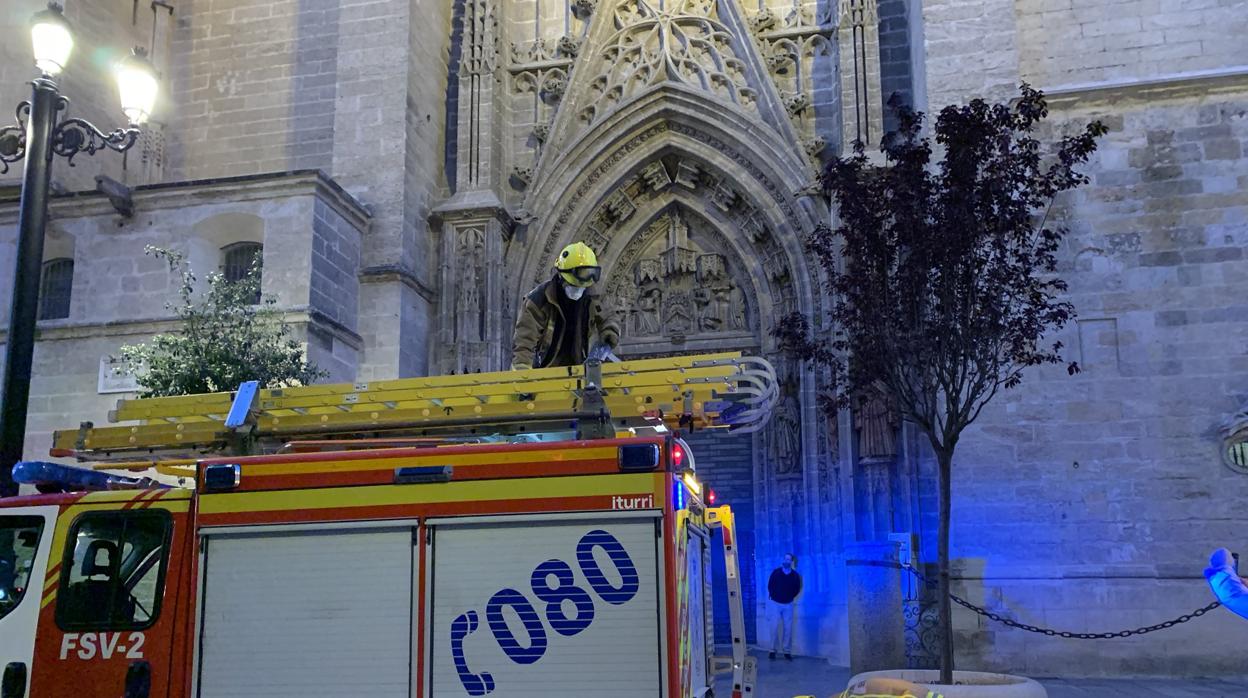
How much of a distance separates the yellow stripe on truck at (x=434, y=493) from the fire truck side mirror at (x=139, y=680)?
0.89 m

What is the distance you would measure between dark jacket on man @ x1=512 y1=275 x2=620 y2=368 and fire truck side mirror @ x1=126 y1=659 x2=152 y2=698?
3.04 metres

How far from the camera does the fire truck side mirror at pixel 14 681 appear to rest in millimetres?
5996

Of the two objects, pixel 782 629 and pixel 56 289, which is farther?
pixel 56 289

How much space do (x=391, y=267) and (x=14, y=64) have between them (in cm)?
655

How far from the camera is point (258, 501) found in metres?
5.98

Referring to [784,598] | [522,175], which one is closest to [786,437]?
[784,598]

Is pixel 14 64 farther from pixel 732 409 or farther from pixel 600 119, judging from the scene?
pixel 732 409

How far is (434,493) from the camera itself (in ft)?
19.0

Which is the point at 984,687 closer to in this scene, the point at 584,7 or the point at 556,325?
the point at 556,325

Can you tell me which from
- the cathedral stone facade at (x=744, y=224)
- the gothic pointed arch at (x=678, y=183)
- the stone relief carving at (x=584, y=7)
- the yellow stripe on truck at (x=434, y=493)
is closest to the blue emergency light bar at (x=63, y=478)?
the yellow stripe on truck at (x=434, y=493)

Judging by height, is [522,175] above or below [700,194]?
above

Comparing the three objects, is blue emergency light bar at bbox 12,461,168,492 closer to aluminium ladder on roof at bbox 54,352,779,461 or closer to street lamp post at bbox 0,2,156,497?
aluminium ladder on roof at bbox 54,352,779,461

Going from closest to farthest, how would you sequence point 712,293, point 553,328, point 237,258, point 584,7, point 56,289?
point 553,328 < point 237,258 < point 56,289 < point 712,293 < point 584,7

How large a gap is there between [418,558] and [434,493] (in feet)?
1.15
